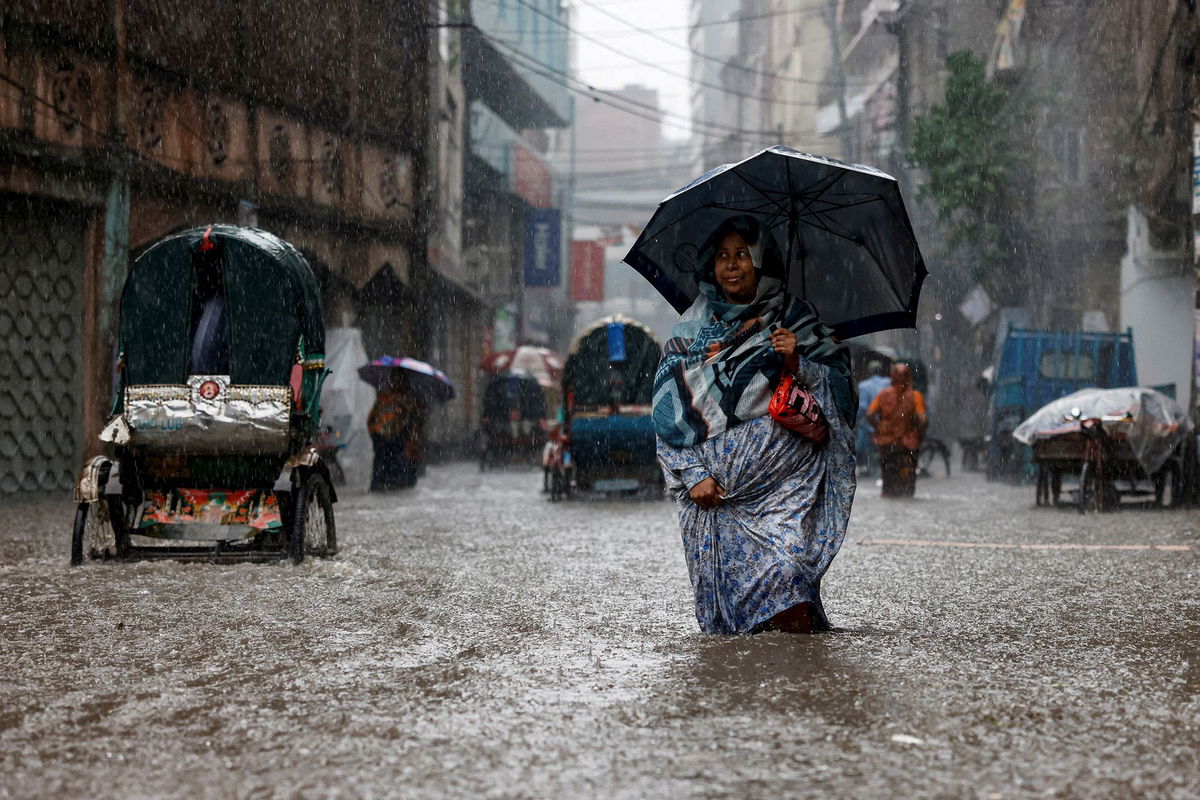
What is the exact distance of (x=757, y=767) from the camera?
3.85 meters

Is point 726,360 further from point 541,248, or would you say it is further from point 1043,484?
point 541,248

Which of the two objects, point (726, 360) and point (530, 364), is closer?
point (726, 360)

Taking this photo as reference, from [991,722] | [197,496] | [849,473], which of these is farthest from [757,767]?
[197,496]

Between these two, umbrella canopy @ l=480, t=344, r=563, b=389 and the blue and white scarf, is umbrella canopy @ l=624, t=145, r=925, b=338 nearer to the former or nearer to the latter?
the blue and white scarf

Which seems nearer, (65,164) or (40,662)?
(40,662)

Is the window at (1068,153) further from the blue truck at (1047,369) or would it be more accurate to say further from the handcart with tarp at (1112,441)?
the handcart with tarp at (1112,441)

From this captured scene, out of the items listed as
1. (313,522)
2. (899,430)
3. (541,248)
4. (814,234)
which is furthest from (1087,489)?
(541,248)

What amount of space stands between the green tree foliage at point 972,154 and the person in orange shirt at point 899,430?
563 inches

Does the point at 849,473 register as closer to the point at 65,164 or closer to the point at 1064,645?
the point at 1064,645

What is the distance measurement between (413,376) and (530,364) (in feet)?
38.9

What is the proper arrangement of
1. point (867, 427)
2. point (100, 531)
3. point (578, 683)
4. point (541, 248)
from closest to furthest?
point (578, 683)
point (100, 531)
point (867, 427)
point (541, 248)

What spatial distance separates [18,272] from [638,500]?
7538mm

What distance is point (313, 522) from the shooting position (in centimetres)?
976

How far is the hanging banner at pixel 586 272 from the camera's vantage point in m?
A: 59.6
